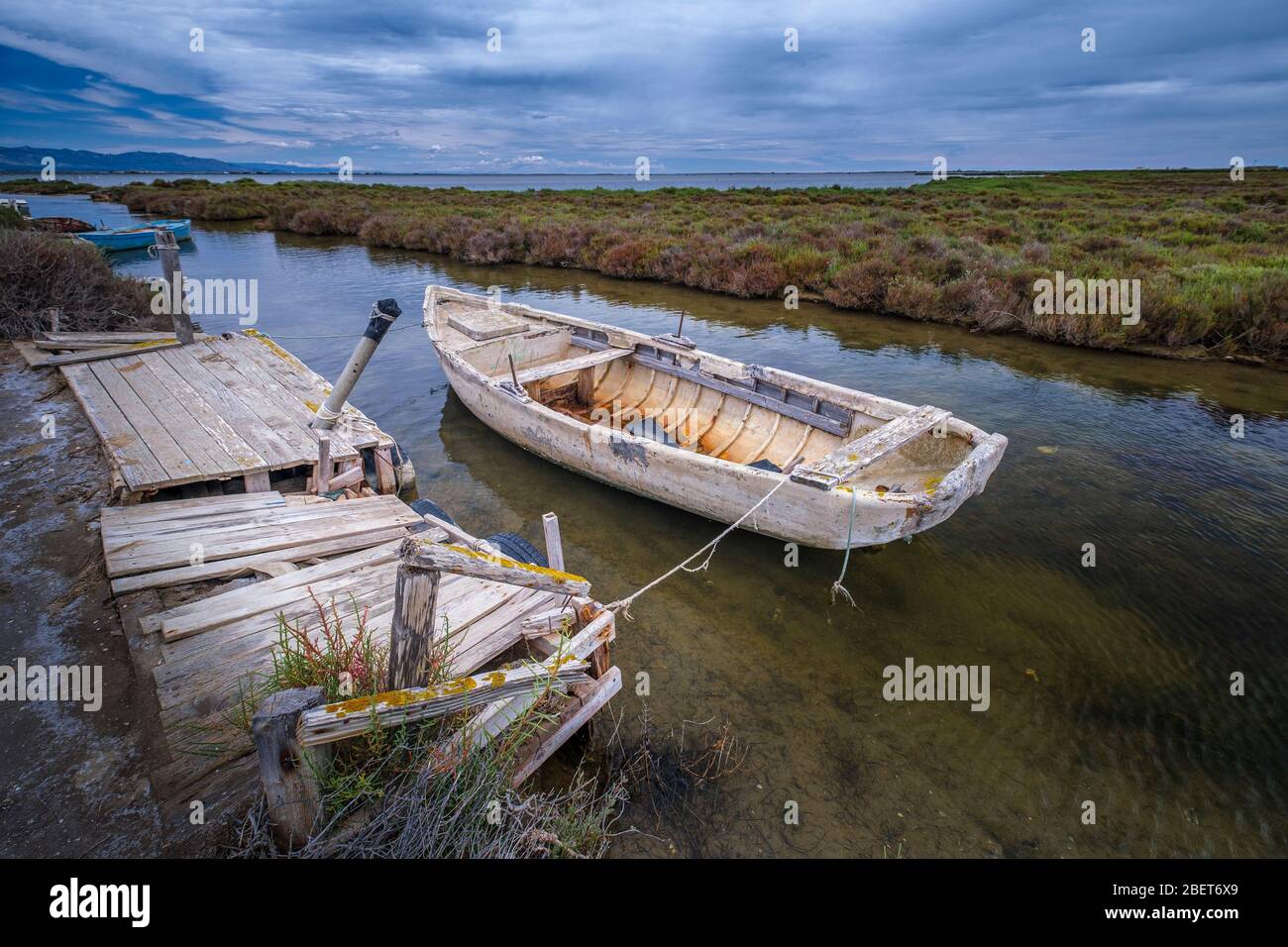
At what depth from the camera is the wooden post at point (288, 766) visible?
228 cm

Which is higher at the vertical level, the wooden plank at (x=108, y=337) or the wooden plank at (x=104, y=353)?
the wooden plank at (x=108, y=337)

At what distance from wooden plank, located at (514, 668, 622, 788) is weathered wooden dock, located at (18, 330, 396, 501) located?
→ 4.03 metres

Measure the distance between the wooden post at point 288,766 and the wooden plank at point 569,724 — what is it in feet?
3.63

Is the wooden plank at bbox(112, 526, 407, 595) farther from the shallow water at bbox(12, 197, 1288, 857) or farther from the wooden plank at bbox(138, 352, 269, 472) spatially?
the shallow water at bbox(12, 197, 1288, 857)

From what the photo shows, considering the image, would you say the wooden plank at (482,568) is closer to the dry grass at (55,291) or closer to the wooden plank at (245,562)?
the wooden plank at (245,562)

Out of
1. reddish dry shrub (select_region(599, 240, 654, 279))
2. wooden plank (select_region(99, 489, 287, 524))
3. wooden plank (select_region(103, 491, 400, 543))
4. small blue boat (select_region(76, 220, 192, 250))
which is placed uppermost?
small blue boat (select_region(76, 220, 192, 250))

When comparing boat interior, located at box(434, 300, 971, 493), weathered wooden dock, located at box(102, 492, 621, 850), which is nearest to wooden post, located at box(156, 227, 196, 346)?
boat interior, located at box(434, 300, 971, 493)

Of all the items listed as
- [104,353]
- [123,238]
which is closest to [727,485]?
[104,353]

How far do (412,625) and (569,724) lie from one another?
145cm

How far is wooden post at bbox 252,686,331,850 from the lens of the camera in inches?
89.8

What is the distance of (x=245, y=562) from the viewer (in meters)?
4.66

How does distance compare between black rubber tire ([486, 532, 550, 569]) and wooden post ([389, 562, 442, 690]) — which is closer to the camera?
wooden post ([389, 562, 442, 690])

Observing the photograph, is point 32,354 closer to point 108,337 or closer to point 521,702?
point 108,337

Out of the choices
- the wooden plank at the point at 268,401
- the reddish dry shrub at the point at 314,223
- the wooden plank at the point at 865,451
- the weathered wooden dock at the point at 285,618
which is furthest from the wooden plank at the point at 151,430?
the reddish dry shrub at the point at 314,223
